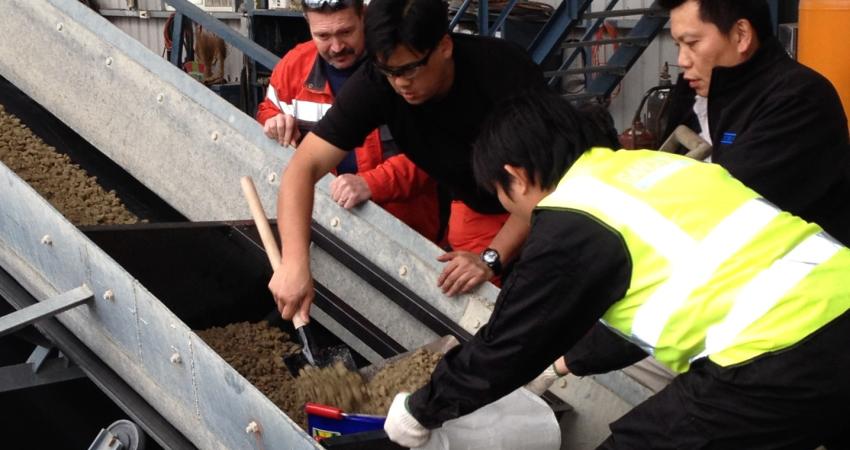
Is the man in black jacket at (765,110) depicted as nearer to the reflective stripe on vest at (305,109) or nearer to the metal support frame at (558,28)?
the reflective stripe on vest at (305,109)

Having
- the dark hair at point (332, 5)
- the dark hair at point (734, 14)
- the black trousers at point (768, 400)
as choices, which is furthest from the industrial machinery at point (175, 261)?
the dark hair at point (734, 14)

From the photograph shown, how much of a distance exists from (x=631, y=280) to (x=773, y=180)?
886 millimetres

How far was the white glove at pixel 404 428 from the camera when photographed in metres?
2.14

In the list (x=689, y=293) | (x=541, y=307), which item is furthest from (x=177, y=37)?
(x=689, y=293)

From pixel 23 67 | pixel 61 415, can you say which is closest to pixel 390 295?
pixel 61 415

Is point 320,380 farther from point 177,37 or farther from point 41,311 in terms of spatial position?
point 177,37

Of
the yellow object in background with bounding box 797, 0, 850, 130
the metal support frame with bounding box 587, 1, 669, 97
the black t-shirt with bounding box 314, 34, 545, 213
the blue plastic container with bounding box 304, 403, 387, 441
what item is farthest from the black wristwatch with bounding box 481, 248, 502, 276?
the metal support frame with bounding box 587, 1, 669, 97

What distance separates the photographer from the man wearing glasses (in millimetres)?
2869

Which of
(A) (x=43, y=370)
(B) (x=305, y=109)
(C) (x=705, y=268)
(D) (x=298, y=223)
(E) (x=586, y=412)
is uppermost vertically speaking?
(C) (x=705, y=268)

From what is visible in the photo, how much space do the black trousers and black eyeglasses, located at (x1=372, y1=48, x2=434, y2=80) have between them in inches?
47.3

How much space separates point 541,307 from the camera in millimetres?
1863

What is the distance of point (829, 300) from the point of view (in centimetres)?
183

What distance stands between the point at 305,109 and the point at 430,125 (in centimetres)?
73

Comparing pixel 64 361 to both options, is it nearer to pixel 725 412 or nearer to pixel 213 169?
pixel 213 169
